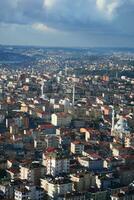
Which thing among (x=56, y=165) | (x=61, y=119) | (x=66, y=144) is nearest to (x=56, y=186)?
(x=56, y=165)

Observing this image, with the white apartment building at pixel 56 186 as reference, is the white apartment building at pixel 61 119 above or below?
below

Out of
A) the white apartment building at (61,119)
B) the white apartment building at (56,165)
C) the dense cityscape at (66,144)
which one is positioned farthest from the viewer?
the white apartment building at (61,119)

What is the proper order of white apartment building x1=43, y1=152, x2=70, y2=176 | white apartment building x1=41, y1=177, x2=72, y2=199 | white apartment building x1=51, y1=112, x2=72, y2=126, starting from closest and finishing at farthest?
white apartment building x1=41, y1=177, x2=72, y2=199 < white apartment building x1=43, y1=152, x2=70, y2=176 < white apartment building x1=51, y1=112, x2=72, y2=126

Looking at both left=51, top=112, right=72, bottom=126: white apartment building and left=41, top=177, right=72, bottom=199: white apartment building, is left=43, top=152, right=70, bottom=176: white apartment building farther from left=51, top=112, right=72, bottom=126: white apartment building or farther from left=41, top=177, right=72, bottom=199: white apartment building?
left=51, top=112, right=72, bottom=126: white apartment building

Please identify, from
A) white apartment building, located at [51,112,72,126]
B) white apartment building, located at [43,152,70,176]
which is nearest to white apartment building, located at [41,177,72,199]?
white apartment building, located at [43,152,70,176]

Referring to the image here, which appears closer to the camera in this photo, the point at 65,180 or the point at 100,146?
the point at 65,180

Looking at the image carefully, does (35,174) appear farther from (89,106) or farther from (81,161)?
(89,106)

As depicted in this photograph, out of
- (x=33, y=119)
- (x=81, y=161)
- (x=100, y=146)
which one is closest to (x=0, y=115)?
(x=33, y=119)

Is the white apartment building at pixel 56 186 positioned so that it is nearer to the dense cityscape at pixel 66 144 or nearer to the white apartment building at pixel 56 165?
the dense cityscape at pixel 66 144

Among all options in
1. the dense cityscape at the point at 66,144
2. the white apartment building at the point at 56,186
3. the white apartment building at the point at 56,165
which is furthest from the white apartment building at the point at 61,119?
the white apartment building at the point at 56,186
